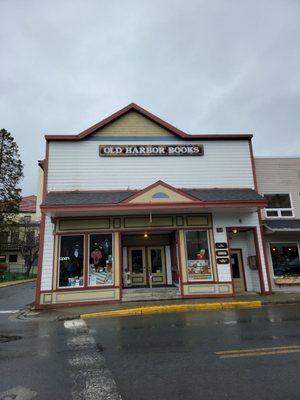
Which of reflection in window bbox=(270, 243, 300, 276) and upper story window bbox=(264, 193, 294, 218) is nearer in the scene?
reflection in window bbox=(270, 243, 300, 276)

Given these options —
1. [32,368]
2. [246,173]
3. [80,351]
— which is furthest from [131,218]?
[32,368]

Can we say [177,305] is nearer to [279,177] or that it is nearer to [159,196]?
[159,196]

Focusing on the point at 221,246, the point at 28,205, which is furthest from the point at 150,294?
the point at 28,205

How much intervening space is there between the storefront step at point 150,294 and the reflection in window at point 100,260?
1070mm

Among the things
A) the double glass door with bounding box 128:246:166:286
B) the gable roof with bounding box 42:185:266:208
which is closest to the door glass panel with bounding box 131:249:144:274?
the double glass door with bounding box 128:246:166:286

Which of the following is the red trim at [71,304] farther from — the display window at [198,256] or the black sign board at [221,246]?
the black sign board at [221,246]

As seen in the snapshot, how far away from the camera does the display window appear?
14.9 metres

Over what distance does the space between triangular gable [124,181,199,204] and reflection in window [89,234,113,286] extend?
236 centimetres

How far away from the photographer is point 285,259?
54.5 ft

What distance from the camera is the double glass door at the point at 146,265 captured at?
17.0 meters

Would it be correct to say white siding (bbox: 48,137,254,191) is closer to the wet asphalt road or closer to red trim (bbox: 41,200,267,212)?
red trim (bbox: 41,200,267,212)

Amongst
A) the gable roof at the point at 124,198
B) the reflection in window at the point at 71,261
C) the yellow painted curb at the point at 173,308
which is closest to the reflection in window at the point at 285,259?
the gable roof at the point at 124,198

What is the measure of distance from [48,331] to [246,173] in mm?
12239

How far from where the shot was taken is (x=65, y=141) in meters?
16.0
